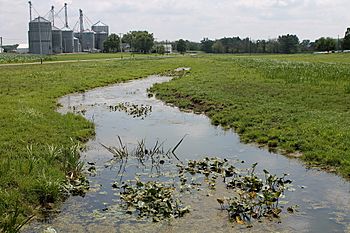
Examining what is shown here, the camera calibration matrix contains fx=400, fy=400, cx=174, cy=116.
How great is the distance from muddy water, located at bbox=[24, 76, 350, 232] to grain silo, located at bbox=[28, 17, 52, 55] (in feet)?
358

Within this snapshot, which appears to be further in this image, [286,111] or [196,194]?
[286,111]

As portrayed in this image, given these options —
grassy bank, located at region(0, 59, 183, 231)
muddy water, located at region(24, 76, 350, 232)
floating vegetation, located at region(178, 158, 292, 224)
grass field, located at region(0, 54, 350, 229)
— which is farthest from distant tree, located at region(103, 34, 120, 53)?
floating vegetation, located at region(178, 158, 292, 224)

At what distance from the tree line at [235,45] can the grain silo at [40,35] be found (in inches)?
1000

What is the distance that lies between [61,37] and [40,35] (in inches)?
560

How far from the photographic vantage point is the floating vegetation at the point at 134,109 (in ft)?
66.4

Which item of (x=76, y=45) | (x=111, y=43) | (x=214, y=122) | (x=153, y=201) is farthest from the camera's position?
(x=76, y=45)

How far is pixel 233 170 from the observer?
10867 mm

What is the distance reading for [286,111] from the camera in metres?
17.5

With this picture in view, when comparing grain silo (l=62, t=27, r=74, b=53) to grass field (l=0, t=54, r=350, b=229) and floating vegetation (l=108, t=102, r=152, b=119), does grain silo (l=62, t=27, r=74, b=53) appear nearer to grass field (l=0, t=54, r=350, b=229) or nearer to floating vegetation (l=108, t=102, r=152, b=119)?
grass field (l=0, t=54, r=350, b=229)

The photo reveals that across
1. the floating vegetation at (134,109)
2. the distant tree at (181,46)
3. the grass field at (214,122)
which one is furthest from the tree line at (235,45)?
the floating vegetation at (134,109)

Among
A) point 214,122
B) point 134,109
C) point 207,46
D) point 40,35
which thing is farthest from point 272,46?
point 214,122

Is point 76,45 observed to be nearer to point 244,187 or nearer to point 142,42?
point 142,42

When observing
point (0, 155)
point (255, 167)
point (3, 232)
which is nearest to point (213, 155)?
point (255, 167)

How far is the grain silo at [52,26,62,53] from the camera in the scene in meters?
128
